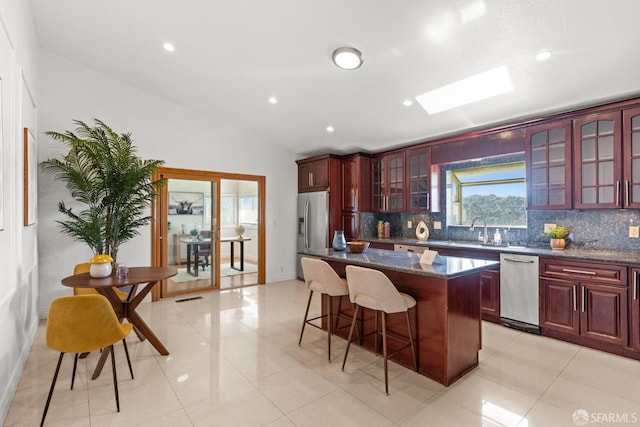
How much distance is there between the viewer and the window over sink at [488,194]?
13.7 ft

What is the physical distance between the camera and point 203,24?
10.0 ft

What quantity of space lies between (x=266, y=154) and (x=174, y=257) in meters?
2.45

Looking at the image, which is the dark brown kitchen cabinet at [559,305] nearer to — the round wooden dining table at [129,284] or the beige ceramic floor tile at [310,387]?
the beige ceramic floor tile at [310,387]

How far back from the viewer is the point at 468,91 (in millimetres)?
3502

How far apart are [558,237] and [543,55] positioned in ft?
6.52

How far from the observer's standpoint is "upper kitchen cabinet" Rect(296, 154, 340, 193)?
5.70 metres

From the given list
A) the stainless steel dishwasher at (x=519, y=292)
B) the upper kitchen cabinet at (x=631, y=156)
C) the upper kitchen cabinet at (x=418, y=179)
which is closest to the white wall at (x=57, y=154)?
the upper kitchen cabinet at (x=418, y=179)

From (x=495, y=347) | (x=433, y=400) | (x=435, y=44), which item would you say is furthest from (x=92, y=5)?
(x=495, y=347)

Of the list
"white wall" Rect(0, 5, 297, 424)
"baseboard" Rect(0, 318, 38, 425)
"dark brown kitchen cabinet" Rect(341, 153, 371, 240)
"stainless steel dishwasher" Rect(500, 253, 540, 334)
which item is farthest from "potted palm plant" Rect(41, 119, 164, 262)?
"stainless steel dishwasher" Rect(500, 253, 540, 334)

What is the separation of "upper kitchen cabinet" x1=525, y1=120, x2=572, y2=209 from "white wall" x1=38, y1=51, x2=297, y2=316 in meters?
4.04

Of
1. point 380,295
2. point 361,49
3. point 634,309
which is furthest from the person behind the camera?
point 361,49

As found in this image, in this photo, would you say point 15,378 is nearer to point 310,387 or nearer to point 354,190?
point 310,387

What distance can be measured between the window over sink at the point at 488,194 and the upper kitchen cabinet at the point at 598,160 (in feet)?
2.34

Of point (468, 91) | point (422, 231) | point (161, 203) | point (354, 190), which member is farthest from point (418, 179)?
point (161, 203)
